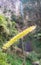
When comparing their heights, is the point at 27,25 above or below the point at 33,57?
above

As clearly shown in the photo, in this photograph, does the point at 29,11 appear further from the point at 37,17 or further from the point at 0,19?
the point at 0,19

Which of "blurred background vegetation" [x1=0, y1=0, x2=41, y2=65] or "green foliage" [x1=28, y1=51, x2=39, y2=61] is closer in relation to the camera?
"blurred background vegetation" [x1=0, y1=0, x2=41, y2=65]

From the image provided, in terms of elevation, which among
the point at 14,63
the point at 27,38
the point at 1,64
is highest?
the point at 27,38

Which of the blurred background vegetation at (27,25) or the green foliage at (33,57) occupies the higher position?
the blurred background vegetation at (27,25)

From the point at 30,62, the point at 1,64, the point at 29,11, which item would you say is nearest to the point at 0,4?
the point at 29,11

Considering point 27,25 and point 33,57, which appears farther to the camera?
point 27,25

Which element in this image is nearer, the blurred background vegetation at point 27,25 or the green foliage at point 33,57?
the blurred background vegetation at point 27,25

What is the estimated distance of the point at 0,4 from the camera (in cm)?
830

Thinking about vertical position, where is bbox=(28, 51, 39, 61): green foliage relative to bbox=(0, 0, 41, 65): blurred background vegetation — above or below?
below

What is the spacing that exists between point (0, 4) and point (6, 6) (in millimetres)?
275

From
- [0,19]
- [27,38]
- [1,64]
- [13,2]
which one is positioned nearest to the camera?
[1,64]

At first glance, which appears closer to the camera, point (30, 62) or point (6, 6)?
point (30, 62)

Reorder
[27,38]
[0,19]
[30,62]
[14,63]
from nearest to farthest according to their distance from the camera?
[0,19]
[14,63]
[30,62]
[27,38]

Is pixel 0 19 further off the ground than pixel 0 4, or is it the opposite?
pixel 0 4
